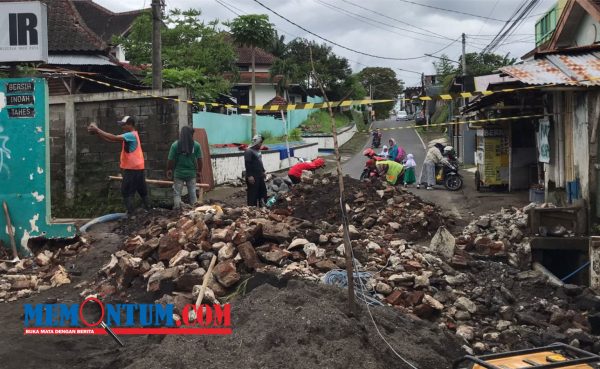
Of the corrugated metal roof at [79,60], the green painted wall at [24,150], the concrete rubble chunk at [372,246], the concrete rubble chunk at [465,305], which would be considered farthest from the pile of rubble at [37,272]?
the corrugated metal roof at [79,60]

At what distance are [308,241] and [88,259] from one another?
9.78 ft

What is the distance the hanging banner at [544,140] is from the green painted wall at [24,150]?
29.9 feet

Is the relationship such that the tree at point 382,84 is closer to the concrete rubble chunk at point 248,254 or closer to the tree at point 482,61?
the tree at point 482,61

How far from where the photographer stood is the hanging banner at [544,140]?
11.7 m

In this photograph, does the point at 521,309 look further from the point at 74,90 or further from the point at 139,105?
the point at 74,90

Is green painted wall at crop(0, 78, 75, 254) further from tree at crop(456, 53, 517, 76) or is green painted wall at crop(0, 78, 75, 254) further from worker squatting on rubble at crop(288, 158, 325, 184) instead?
tree at crop(456, 53, 517, 76)

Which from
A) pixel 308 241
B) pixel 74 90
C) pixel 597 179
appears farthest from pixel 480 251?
pixel 74 90

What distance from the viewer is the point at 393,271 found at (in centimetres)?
664

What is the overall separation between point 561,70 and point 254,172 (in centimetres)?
550

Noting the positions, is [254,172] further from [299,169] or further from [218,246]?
[218,246]

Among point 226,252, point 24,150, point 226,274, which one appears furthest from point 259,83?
point 226,274

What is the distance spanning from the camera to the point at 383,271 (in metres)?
6.69

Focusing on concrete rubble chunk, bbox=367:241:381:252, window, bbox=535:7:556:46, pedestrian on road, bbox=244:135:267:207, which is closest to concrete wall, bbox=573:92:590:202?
concrete rubble chunk, bbox=367:241:381:252

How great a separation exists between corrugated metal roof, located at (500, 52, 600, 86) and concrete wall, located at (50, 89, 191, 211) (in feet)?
21.1
